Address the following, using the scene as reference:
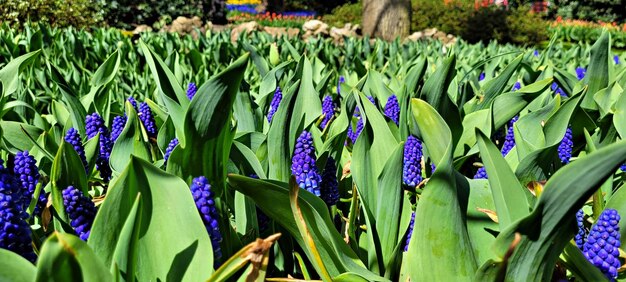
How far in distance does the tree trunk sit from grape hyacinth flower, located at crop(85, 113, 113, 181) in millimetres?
10986

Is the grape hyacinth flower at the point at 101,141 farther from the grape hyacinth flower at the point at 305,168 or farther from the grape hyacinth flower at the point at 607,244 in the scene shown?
the grape hyacinth flower at the point at 607,244

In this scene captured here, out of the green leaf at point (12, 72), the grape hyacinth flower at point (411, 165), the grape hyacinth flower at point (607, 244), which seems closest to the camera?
the grape hyacinth flower at point (607, 244)

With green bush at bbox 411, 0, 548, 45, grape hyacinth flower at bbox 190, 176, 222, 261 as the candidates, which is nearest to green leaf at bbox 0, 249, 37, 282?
grape hyacinth flower at bbox 190, 176, 222, 261

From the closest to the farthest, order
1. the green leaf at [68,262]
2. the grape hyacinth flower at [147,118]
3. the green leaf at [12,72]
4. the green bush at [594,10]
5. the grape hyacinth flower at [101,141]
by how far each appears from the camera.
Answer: the green leaf at [68,262], the grape hyacinth flower at [101,141], the grape hyacinth flower at [147,118], the green leaf at [12,72], the green bush at [594,10]

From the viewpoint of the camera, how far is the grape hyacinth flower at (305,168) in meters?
1.18

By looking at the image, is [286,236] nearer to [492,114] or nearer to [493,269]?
[493,269]

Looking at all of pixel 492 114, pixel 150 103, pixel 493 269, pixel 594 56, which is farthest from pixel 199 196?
pixel 594 56

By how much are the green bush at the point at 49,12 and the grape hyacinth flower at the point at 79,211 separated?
972 cm

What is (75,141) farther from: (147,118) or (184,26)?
(184,26)

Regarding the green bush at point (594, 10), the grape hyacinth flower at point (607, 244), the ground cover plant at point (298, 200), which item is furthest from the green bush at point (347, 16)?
the green bush at point (594, 10)

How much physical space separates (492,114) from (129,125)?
1.06 m

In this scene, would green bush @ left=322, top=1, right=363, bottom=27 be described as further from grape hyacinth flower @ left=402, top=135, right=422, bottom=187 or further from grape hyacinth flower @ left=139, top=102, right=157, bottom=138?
grape hyacinth flower @ left=402, top=135, right=422, bottom=187

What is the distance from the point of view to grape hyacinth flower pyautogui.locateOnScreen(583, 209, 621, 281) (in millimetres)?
1027

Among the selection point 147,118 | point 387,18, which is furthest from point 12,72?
point 387,18
